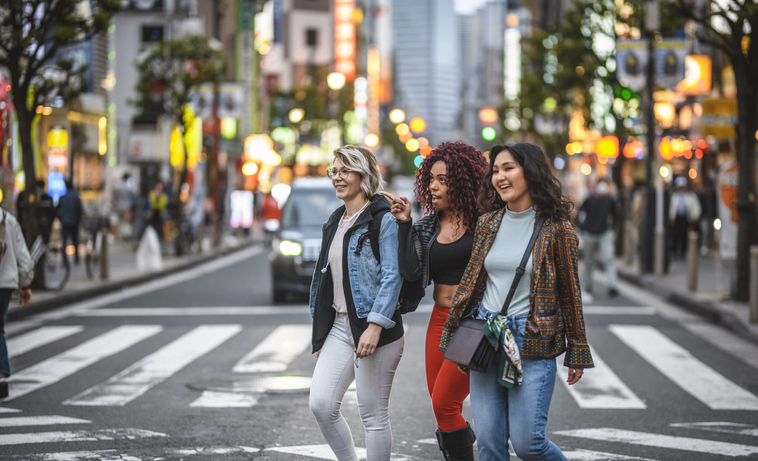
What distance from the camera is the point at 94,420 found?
7324 mm

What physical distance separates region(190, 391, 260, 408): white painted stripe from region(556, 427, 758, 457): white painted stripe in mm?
2546

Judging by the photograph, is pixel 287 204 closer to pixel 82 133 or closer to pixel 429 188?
pixel 429 188

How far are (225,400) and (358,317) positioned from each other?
3555 millimetres

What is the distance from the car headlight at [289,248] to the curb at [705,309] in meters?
5.98

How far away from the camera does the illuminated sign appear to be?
9875 centimetres

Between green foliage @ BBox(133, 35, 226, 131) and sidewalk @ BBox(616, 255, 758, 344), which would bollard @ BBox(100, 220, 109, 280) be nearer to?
sidewalk @ BBox(616, 255, 758, 344)

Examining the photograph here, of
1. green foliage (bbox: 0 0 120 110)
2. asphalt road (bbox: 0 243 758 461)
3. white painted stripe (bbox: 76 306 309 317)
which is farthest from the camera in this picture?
green foliage (bbox: 0 0 120 110)

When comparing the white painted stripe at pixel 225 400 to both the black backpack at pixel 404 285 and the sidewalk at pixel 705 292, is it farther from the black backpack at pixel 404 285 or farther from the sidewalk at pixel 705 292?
the sidewalk at pixel 705 292

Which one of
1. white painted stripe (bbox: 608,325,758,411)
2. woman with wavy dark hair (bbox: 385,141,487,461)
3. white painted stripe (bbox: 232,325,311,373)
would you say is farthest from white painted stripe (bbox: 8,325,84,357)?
woman with wavy dark hair (bbox: 385,141,487,461)

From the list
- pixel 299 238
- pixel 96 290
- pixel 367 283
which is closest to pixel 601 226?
pixel 299 238

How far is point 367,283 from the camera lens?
4.88 metres

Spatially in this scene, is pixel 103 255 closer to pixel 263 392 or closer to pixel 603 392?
pixel 263 392

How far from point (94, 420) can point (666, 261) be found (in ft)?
50.8

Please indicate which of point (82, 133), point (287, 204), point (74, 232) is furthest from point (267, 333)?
point (82, 133)
